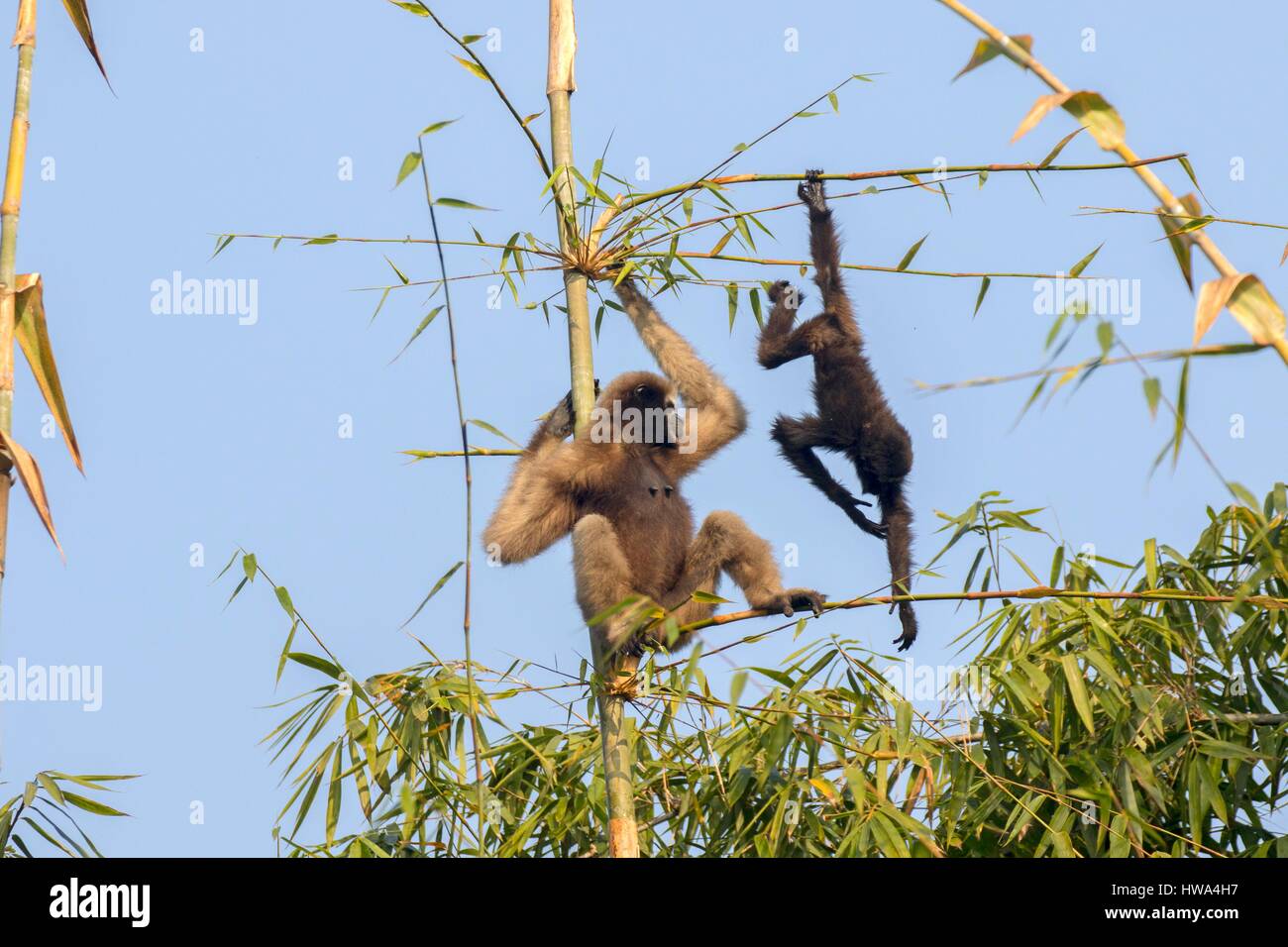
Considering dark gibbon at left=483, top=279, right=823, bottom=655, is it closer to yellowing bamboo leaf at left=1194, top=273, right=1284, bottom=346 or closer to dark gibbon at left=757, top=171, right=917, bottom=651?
dark gibbon at left=757, top=171, right=917, bottom=651

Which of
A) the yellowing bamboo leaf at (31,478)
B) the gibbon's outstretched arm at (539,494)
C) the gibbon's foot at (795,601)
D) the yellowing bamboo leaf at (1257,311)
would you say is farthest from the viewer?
the gibbon's outstretched arm at (539,494)

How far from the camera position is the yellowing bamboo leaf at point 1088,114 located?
3.13 meters

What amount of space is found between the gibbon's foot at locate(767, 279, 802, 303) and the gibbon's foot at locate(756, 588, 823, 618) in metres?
2.12

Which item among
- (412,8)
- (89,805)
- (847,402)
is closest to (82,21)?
(412,8)

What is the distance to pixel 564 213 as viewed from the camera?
6.15m

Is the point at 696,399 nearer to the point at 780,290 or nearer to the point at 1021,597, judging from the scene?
the point at 780,290

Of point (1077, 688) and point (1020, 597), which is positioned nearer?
point (1020, 597)

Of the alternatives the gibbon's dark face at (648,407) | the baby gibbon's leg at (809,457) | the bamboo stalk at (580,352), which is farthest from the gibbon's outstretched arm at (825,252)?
the bamboo stalk at (580,352)

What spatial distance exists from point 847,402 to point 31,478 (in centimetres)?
508

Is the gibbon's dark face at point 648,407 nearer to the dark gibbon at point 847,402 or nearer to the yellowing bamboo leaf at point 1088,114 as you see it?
the dark gibbon at point 847,402

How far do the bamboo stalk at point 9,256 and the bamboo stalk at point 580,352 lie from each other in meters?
2.22

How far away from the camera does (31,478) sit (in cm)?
443

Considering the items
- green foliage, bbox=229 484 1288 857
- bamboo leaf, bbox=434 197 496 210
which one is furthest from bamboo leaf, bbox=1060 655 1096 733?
bamboo leaf, bbox=434 197 496 210

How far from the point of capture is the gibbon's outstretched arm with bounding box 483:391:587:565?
7.50 m
